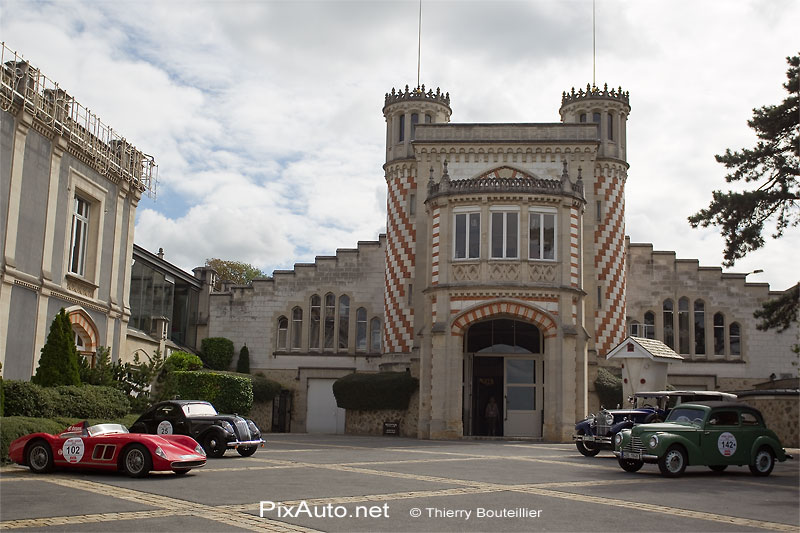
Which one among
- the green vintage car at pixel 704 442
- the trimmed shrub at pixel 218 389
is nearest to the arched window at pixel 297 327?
the trimmed shrub at pixel 218 389

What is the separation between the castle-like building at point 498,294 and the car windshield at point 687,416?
14202 millimetres

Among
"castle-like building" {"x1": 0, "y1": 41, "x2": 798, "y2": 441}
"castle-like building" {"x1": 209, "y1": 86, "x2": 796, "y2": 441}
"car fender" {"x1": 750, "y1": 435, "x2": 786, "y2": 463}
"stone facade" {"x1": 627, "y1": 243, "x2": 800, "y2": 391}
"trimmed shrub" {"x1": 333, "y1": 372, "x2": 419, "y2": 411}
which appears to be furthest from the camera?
"stone facade" {"x1": 627, "y1": 243, "x2": 800, "y2": 391}

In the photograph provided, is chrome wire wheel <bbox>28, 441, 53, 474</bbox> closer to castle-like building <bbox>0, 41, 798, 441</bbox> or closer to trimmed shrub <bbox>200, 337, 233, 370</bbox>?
castle-like building <bbox>0, 41, 798, 441</bbox>

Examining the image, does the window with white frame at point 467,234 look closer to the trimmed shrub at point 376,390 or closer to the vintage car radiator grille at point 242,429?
the trimmed shrub at point 376,390

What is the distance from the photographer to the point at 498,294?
3353 centimetres

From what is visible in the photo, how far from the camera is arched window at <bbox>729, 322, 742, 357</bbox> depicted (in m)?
45.8

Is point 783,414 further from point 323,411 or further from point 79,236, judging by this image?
point 79,236

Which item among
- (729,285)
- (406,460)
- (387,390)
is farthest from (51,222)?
(729,285)

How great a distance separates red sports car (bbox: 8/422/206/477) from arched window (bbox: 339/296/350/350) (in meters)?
31.6

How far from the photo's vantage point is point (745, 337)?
45750mm

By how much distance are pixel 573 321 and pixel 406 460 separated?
1477cm

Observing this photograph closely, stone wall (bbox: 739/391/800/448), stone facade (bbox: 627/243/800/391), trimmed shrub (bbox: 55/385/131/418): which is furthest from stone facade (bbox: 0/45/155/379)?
stone facade (bbox: 627/243/800/391)

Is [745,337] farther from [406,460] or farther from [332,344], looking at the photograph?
[406,460]

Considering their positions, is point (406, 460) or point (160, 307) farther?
point (160, 307)
